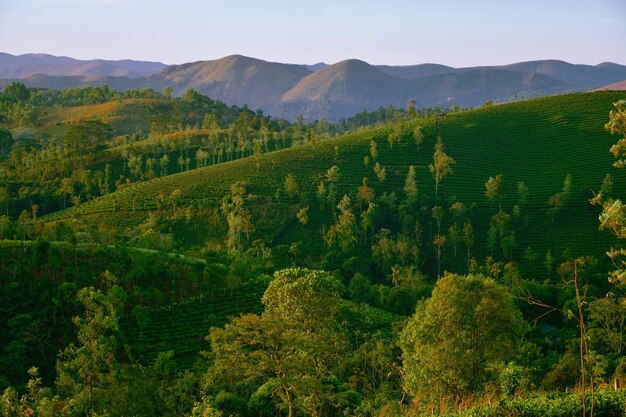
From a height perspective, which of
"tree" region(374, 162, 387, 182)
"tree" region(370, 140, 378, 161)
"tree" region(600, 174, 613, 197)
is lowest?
"tree" region(600, 174, 613, 197)

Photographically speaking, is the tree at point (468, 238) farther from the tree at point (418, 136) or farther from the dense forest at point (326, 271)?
the tree at point (418, 136)

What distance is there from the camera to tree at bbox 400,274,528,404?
34344 mm

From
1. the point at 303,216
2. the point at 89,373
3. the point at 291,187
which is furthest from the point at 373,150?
the point at 89,373

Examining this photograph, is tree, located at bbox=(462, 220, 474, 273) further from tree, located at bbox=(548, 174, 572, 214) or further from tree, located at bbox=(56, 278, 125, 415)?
tree, located at bbox=(56, 278, 125, 415)

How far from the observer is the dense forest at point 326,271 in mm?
29653

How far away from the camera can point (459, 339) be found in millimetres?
35094

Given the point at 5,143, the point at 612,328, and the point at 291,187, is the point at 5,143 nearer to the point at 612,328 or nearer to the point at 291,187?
the point at 291,187

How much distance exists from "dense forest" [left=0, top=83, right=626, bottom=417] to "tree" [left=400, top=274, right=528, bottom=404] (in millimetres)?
124

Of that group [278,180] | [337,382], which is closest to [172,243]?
[278,180]

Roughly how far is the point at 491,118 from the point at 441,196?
145 ft

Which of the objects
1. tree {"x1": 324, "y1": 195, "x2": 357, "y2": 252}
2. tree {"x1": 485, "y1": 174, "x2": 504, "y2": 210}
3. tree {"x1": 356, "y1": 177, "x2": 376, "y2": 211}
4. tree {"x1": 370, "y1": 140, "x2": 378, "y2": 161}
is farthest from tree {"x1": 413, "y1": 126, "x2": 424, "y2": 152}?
tree {"x1": 324, "y1": 195, "x2": 357, "y2": 252}

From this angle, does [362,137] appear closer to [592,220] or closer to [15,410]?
[592,220]

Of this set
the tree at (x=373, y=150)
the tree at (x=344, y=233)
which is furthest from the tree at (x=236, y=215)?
the tree at (x=373, y=150)

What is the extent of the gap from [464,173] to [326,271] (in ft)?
151
